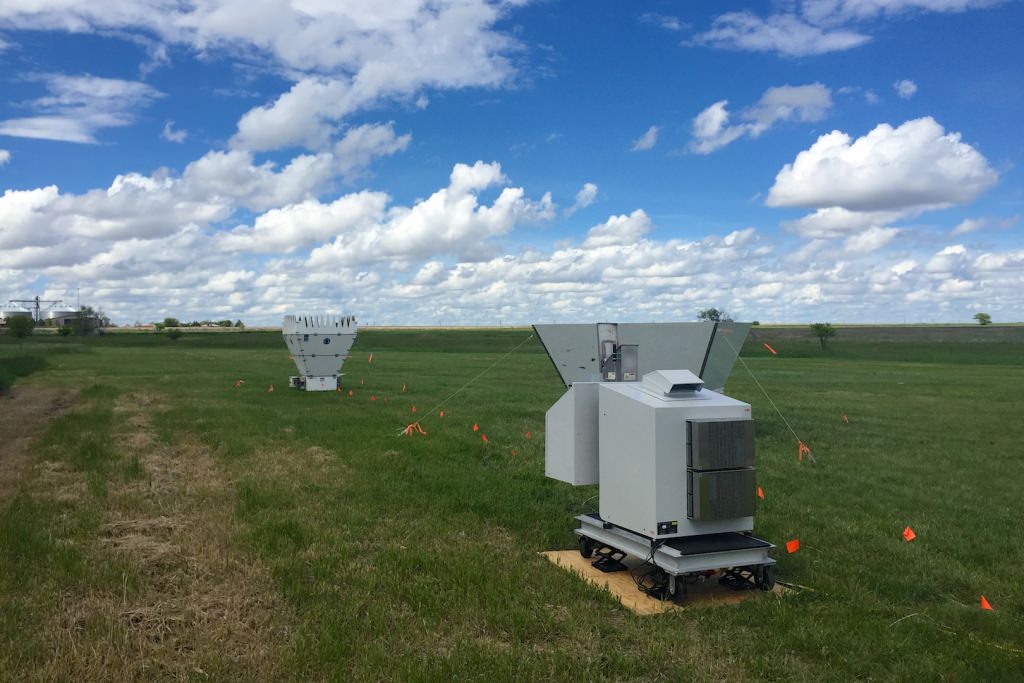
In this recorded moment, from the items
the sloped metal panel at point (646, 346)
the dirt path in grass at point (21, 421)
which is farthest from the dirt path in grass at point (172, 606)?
the sloped metal panel at point (646, 346)

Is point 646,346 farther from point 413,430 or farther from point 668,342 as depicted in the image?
point 413,430

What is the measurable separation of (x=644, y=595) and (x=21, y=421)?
19.7 m

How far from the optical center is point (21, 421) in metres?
20.3

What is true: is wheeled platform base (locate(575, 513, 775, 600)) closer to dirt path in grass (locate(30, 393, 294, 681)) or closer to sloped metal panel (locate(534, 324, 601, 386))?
sloped metal panel (locate(534, 324, 601, 386))

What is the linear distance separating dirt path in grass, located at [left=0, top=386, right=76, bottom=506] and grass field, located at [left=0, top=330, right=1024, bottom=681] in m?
0.21

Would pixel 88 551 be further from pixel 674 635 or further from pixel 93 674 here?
pixel 674 635

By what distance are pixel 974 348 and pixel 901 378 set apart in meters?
38.0

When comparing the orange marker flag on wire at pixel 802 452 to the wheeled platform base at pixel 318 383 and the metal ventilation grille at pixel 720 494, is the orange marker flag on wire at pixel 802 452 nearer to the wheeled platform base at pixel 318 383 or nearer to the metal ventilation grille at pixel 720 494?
the metal ventilation grille at pixel 720 494

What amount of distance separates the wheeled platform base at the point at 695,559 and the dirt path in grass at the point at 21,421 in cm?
922

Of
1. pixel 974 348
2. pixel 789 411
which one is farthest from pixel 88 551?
pixel 974 348

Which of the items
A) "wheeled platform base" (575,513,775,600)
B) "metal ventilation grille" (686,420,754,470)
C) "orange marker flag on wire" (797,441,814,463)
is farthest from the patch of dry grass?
"orange marker flag on wire" (797,441,814,463)

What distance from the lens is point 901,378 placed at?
120 ft

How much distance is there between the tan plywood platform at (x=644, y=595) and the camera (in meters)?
6.78

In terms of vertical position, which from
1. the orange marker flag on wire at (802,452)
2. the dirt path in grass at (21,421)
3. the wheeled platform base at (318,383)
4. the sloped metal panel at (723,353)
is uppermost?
the sloped metal panel at (723,353)
